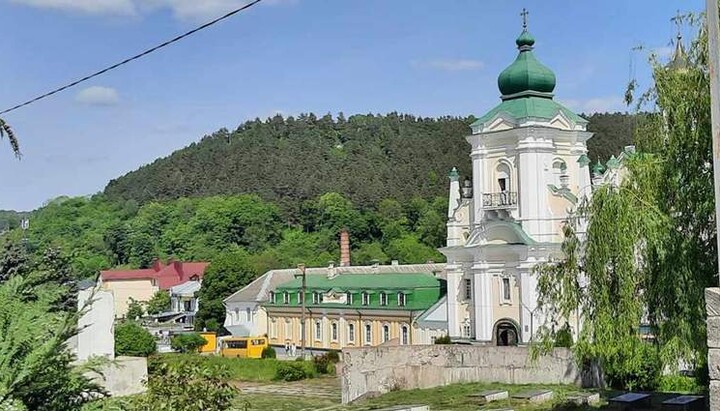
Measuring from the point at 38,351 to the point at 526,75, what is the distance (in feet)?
126

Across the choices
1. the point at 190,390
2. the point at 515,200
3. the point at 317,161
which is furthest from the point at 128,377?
the point at 317,161

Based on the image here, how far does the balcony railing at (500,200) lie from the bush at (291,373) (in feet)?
39.3

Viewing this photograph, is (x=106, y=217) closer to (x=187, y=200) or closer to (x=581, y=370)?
(x=187, y=200)

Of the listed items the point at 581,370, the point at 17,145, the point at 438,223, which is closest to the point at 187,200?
the point at 438,223

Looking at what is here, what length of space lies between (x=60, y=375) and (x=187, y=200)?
408 feet

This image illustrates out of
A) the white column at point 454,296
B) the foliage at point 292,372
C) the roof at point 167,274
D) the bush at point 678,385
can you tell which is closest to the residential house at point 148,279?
the roof at point 167,274

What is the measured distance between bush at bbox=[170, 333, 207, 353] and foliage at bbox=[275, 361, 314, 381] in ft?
41.4

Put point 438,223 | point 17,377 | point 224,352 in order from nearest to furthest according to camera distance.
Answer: point 17,377 → point 224,352 → point 438,223

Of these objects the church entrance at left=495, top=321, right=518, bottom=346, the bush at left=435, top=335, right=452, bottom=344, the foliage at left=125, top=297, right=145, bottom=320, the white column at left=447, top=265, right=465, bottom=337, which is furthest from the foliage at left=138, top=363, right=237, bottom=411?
the foliage at left=125, top=297, right=145, bottom=320

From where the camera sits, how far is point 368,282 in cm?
5275

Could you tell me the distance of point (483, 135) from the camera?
44.3m

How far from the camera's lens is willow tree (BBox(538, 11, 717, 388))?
13.9 m

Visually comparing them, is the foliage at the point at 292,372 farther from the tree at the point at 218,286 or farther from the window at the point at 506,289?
the tree at the point at 218,286

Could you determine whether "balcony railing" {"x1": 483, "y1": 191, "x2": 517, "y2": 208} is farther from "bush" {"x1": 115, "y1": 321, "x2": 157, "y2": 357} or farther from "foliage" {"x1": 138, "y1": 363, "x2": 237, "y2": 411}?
"foliage" {"x1": 138, "y1": 363, "x2": 237, "y2": 411}
